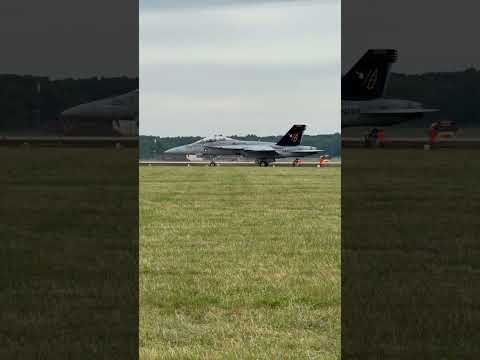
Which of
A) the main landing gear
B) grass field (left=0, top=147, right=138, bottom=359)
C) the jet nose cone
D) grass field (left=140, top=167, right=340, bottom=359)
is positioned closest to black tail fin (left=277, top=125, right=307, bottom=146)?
the main landing gear

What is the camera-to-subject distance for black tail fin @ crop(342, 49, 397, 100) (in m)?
2.57

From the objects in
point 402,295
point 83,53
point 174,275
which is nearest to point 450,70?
point 402,295

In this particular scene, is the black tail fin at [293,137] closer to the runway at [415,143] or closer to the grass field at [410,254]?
the grass field at [410,254]

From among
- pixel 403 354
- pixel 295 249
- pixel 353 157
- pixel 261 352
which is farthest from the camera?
pixel 295 249

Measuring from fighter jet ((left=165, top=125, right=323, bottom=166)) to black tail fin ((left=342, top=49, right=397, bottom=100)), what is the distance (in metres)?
38.7

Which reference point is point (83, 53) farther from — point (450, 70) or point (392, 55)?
point (450, 70)

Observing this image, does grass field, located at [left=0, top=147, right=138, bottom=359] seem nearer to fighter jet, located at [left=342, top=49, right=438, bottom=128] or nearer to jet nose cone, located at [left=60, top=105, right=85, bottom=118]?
jet nose cone, located at [left=60, top=105, right=85, bottom=118]

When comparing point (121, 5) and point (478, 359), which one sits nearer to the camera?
point (121, 5)

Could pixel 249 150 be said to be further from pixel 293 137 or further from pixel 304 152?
pixel 293 137

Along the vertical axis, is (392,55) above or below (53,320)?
above

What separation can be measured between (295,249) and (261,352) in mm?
4127

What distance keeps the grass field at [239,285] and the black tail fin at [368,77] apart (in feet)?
5.59

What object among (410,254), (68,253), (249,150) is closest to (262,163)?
(249,150)

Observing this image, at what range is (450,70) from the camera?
271cm
